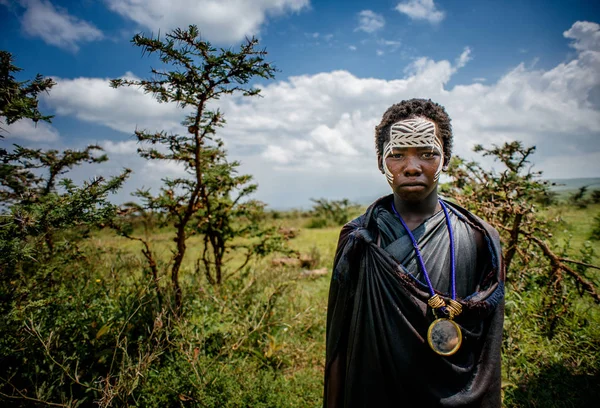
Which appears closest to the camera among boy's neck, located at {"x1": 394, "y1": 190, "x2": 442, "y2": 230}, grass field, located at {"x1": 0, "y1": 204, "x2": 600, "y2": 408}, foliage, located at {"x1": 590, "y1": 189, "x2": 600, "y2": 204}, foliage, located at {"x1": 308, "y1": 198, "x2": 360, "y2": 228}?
boy's neck, located at {"x1": 394, "y1": 190, "x2": 442, "y2": 230}

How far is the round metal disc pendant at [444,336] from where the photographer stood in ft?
4.76

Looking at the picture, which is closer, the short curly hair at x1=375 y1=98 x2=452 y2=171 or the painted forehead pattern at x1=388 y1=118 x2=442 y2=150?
the painted forehead pattern at x1=388 y1=118 x2=442 y2=150

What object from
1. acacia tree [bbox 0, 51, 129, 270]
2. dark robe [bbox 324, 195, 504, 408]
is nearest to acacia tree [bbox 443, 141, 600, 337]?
dark robe [bbox 324, 195, 504, 408]

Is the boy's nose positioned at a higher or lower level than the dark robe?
higher

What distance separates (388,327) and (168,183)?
3.02m

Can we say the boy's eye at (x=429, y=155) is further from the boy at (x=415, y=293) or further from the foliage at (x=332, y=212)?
the foliage at (x=332, y=212)

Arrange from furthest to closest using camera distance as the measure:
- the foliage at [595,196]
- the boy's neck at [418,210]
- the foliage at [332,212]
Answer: the foliage at [332,212] < the foliage at [595,196] < the boy's neck at [418,210]

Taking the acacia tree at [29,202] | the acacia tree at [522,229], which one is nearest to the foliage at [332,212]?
the acacia tree at [522,229]

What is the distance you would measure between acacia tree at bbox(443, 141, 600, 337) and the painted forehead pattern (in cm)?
216

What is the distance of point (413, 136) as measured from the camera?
1.72 m

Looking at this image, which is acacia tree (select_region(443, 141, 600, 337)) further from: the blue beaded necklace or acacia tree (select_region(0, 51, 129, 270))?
acacia tree (select_region(0, 51, 129, 270))

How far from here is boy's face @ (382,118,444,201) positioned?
66.4 inches

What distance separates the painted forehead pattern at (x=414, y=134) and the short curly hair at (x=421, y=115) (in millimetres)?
67

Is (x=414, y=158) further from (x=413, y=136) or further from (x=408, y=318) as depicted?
(x=408, y=318)
